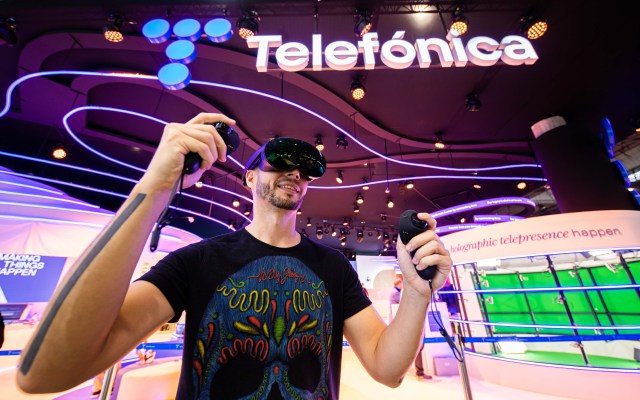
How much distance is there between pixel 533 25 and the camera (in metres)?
3.71

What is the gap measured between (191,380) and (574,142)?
763cm

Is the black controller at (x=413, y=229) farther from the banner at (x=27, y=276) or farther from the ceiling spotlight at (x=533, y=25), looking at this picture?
the banner at (x=27, y=276)

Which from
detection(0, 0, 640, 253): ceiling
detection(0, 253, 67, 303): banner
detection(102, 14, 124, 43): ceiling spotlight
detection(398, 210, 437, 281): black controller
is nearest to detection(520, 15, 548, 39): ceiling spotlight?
detection(0, 0, 640, 253): ceiling

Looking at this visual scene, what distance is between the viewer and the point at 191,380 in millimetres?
888

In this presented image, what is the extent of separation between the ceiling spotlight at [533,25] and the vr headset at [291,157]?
4447 millimetres

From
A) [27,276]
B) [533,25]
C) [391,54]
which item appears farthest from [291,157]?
[27,276]

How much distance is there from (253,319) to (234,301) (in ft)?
0.32

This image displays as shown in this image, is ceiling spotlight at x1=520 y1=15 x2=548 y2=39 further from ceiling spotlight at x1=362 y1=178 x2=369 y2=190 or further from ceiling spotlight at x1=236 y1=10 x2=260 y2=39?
ceiling spotlight at x1=362 y1=178 x2=369 y2=190

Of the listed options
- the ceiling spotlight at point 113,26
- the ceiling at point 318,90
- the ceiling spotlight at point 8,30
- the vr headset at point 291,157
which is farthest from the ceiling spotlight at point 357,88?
the ceiling spotlight at point 8,30

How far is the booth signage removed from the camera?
139 inches

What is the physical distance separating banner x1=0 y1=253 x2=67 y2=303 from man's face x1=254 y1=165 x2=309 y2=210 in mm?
11061

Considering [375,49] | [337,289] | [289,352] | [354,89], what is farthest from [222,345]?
[354,89]

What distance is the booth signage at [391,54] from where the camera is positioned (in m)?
3.54

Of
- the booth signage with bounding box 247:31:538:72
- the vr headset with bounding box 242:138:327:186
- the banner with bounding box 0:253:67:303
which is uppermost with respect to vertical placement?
the booth signage with bounding box 247:31:538:72
